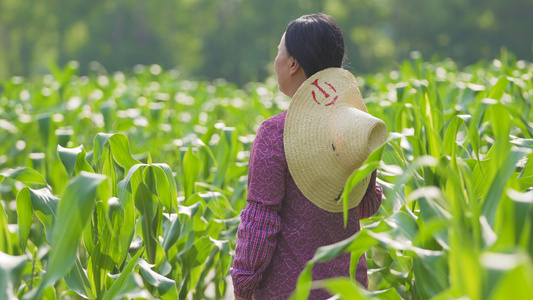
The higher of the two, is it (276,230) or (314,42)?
(314,42)

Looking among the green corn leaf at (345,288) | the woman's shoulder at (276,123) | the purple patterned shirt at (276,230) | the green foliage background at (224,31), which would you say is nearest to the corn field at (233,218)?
the green corn leaf at (345,288)

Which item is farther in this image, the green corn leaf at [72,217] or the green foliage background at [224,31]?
the green foliage background at [224,31]

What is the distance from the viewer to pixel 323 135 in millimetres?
1502

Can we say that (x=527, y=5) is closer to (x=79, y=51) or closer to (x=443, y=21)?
(x=443, y=21)

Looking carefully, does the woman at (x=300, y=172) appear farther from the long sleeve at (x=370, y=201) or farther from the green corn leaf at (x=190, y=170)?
the green corn leaf at (x=190, y=170)

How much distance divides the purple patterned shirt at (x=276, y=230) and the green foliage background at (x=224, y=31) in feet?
97.7

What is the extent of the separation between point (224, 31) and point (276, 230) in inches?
1349

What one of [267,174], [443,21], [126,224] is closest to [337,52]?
[267,174]

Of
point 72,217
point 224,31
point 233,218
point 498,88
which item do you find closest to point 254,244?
point 72,217

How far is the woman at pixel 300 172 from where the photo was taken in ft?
4.98

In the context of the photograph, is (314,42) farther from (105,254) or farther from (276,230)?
(105,254)

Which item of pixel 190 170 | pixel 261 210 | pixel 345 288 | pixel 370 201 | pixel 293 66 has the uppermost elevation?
pixel 345 288

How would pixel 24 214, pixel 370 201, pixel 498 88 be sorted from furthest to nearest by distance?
pixel 498 88, pixel 370 201, pixel 24 214

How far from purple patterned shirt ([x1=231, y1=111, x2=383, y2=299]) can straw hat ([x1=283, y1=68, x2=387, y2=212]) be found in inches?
1.6
